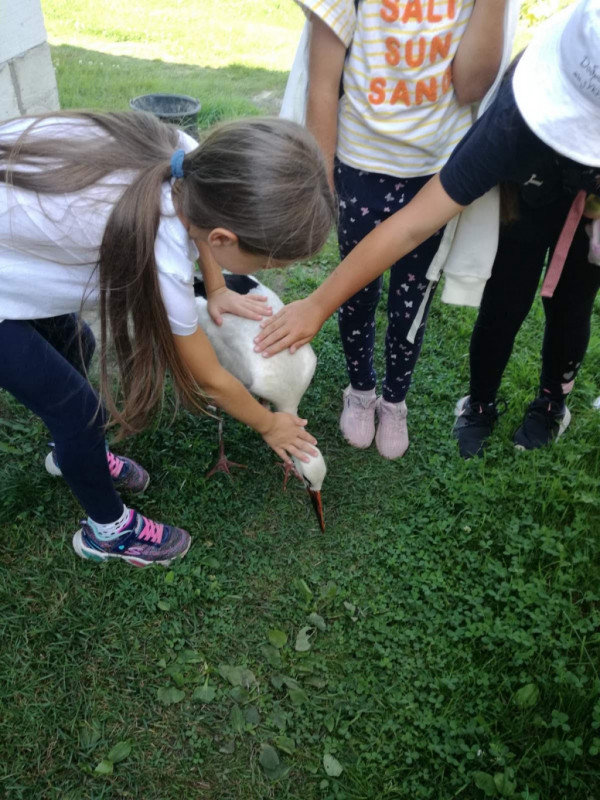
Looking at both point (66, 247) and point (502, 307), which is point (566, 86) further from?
point (66, 247)

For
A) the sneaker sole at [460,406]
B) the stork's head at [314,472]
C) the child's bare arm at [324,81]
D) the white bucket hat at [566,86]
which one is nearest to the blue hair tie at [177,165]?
the child's bare arm at [324,81]

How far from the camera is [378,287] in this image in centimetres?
229

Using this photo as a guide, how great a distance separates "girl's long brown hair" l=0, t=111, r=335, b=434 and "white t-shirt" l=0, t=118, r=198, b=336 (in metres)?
0.02

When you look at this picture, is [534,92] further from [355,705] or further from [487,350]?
[355,705]

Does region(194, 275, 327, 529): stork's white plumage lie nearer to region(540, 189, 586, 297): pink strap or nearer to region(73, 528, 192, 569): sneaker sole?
region(73, 528, 192, 569): sneaker sole

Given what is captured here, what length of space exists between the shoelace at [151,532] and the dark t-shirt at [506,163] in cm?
137

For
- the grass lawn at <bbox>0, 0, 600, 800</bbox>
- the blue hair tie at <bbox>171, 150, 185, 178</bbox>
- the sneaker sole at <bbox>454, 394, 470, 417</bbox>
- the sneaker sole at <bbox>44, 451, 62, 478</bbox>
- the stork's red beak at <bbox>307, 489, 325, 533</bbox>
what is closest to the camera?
the blue hair tie at <bbox>171, 150, 185, 178</bbox>

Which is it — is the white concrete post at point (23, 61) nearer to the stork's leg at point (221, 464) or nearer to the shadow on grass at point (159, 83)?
the shadow on grass at point (159, 83)

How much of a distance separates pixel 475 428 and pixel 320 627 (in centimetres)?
104

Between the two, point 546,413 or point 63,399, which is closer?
point 63,399

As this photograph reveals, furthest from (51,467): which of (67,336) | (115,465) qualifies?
(67,336)

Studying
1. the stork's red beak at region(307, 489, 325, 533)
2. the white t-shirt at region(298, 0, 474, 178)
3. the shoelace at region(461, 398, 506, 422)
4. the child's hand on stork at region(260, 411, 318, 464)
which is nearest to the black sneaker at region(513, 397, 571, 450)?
the shoelace at region(461, 398, 506, 422)

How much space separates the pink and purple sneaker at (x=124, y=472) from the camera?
2250 mm

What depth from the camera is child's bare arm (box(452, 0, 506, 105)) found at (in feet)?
5.24
